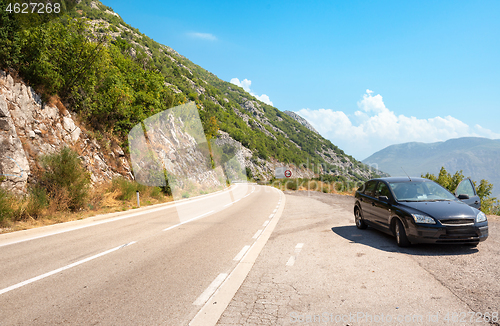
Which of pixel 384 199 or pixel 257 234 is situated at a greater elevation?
pixel 384 199

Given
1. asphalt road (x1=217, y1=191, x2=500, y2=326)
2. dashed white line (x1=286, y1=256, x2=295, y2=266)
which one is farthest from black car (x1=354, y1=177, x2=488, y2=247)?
dashed white line (x1=286, y1=256, x2=295, y2=266)

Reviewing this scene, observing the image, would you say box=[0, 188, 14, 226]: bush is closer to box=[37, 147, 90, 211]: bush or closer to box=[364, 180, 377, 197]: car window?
box=[37, 147, 90, 211]: bush

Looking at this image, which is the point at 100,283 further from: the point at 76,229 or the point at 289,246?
the point at 76,229

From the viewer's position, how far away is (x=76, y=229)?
9.36 meters

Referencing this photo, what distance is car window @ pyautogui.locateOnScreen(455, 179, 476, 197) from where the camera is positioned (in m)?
9.30

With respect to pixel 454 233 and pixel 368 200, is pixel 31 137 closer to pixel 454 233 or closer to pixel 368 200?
pixel 368 200

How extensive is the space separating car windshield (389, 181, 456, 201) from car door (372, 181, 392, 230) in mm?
227

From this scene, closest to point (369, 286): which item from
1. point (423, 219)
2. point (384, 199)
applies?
point (423, 219)

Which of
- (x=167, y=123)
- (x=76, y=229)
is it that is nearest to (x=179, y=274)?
(x=76, y=229)

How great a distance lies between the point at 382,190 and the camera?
8.00 metres

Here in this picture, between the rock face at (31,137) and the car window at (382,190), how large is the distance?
1310 centimetres

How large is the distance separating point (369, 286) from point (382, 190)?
4.44 m

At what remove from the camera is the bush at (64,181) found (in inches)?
459

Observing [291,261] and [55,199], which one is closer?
[291,261]
